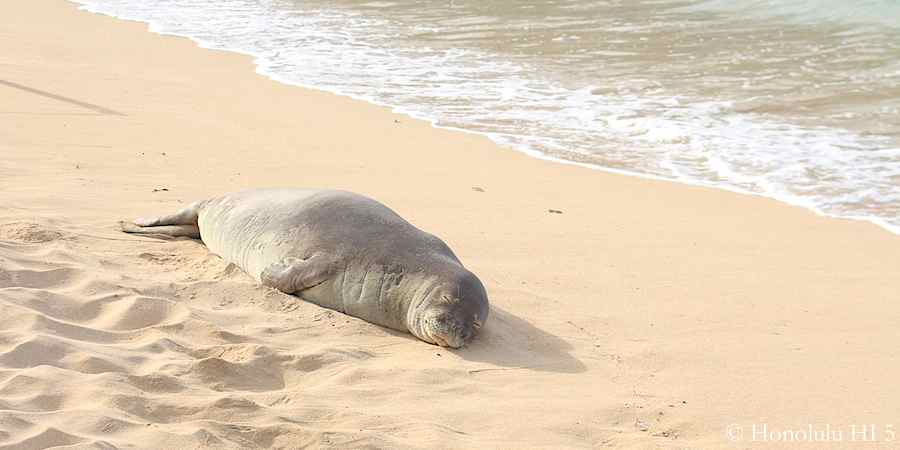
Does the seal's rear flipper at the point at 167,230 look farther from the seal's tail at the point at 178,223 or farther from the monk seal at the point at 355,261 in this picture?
the monk seal at the point at 355,261

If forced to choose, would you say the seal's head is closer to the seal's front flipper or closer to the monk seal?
the monk seal

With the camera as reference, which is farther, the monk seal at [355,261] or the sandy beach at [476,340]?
the monk seal at [355,261]

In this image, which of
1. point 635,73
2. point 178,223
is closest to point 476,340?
point 178,223

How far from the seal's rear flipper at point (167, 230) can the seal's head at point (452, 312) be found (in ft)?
5.20

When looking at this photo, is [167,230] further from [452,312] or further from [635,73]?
[635,73]

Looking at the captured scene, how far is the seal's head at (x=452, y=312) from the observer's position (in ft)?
15.0

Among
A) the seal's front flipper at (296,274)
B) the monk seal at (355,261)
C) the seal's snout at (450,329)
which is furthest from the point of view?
the seal's front flipper at (296,274)

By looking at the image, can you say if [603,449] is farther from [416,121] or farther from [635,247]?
[416,121]

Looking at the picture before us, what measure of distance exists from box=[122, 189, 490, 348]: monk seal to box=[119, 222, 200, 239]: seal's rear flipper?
17cm

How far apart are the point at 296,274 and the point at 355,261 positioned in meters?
0.27

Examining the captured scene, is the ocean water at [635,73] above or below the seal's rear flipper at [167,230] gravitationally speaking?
below

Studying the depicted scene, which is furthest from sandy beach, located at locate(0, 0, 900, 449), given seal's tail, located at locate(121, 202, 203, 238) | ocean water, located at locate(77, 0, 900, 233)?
ocean water, located at locate(77, 0, 900, 233)

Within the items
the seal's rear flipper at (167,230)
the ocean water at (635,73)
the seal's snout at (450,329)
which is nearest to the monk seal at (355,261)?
the seal's snout at (450,329)

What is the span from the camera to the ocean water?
794cm
